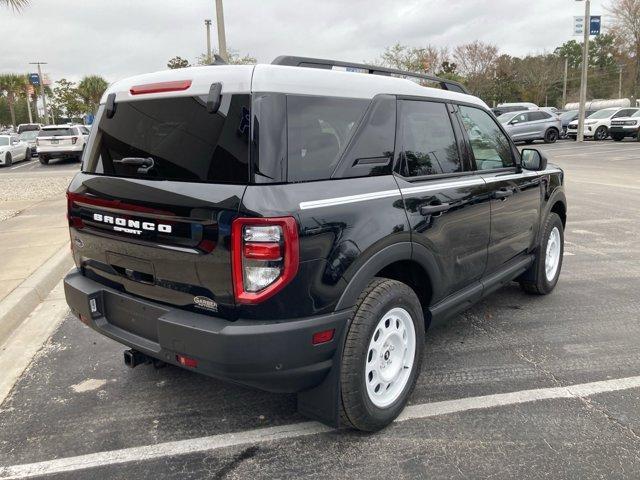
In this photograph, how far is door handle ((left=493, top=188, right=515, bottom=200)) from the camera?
3.88 metres

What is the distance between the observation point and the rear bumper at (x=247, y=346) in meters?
2.39

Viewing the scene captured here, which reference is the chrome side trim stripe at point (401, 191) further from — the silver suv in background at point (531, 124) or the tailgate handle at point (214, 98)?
the silver suv in background at point (531, 124)

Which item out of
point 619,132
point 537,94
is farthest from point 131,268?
point 537,94

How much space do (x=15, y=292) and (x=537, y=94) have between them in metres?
61.8

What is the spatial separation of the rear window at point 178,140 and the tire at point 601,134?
30707mm

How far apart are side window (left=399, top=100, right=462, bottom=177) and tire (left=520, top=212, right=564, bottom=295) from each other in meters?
1.73

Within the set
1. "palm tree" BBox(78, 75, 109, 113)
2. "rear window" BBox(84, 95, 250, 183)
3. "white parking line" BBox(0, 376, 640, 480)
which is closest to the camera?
"rear window" BBox(84, 95, 250, 183)

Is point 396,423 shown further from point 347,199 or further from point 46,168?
point 46,168

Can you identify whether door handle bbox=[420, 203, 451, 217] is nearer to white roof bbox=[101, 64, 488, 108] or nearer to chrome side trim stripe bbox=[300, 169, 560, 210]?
chrome side trim stripe bbox=[300, 169, 560, 210]

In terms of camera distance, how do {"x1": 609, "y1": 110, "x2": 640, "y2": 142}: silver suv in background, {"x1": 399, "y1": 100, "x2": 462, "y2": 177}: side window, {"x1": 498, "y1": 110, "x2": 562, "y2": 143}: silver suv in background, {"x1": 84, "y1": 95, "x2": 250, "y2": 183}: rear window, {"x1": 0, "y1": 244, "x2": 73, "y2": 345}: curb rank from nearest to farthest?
{"x1": 84, "y1": 95, "x2": 250, "y2": 183}: rear window → {"x1": 399, "y1": 100, "x2": 462, "y2": 177}: side window → {"x1": 0, "y1": 244, "x2": 73, "y2": 345}: curb → {"x1": 498, "y1": 110, "x2": 562, "y2": 143}: silver suv in background → {"x1": 609, "y1": 110, "x2": 640, "y2": 142}: silver suv in background

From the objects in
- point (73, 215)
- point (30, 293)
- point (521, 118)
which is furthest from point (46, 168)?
point (521, 118)

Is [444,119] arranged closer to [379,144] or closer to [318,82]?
[379,144]

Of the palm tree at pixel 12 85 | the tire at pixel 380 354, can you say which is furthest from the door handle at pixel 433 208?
the palm tree at pixel 12 85

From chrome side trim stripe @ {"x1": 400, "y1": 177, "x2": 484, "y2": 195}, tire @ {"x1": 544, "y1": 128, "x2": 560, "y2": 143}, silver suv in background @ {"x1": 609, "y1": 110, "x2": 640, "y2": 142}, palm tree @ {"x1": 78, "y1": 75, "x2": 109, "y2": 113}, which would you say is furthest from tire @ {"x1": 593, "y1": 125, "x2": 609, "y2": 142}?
palm tree @ {"x1": 78, "y1": 75, "x2": 109, "y2": 113}
